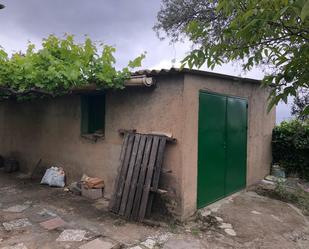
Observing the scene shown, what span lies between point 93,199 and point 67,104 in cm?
268

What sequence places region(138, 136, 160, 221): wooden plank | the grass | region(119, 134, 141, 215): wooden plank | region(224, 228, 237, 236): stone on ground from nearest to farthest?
region(224, 228, 237, 236): stone on ground < region(138, 136, 160, 221): wooden plank < region(119, 134, 141, 215): wooden plank < the grass

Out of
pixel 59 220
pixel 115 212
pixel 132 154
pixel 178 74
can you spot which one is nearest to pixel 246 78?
pixel 178 74

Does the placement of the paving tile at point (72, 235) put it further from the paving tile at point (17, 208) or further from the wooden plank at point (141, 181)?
the paving tile at point (17, 208)

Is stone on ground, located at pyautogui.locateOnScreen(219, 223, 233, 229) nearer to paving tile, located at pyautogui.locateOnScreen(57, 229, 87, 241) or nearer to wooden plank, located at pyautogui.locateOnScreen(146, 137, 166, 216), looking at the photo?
wooden plank, located at pyautogui.locateOnScreen(146, 137, 166, 216)

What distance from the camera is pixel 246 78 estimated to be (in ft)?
19.9

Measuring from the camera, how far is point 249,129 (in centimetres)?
671

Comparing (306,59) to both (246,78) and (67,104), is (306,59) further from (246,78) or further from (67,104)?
(67,104)

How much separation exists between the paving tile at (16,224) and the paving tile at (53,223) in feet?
0.85

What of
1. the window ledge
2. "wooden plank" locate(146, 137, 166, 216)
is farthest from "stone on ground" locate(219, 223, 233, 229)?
the window ledge

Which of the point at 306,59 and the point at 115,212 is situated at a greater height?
the point at 306,59

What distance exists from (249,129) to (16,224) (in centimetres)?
567

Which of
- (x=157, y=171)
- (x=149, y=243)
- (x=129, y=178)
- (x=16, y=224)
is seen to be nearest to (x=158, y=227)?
(x=149, y=243)

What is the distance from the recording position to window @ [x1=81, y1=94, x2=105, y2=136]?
6.26 m

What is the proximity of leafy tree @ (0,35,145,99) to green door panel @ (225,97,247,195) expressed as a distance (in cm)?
254
